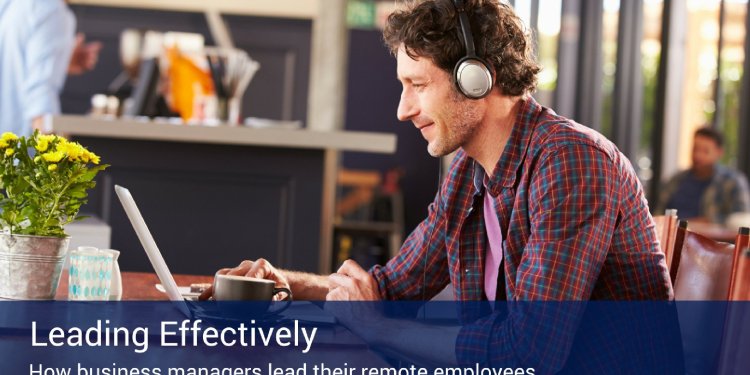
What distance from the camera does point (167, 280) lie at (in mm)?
1666

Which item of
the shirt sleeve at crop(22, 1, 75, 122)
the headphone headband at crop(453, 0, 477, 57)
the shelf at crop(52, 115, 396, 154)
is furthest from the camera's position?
the shirt sleeve at crop(22, 1, 75, 122)

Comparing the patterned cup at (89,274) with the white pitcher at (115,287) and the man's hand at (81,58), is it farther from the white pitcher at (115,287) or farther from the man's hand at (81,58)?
the man's hand at (81,58)

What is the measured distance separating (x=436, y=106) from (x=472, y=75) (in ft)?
0.31

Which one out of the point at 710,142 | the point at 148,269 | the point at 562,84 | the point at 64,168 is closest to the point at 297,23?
the point at 710,142

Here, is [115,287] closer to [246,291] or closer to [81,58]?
[246,291]

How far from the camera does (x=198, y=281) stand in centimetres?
209

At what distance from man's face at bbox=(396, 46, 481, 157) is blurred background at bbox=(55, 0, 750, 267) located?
2946 mm

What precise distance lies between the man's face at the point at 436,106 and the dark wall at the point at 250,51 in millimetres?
5135

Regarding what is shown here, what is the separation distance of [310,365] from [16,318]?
410 millimetres

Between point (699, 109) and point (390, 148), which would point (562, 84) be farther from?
point (390, 148)

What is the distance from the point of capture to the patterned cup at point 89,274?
1660 mm

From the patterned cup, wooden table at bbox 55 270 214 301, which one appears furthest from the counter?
the patterned cup

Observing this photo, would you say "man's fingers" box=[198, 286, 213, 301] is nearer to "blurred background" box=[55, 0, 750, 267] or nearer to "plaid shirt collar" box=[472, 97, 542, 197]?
"plaid shirt collar" box=[472, 97, 542, 197]

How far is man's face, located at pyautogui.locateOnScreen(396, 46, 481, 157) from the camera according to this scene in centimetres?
173
